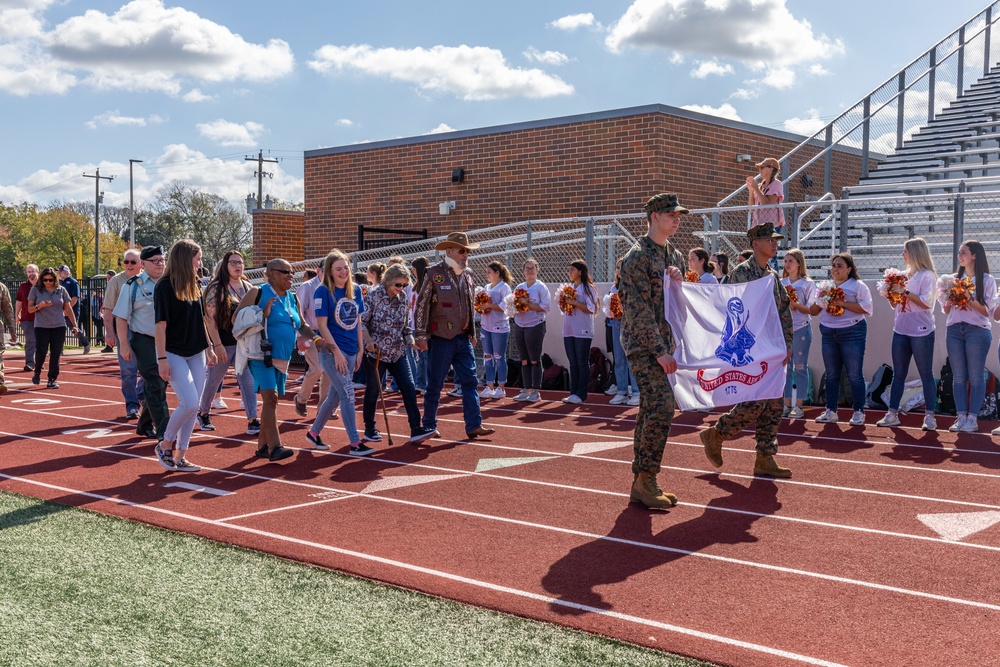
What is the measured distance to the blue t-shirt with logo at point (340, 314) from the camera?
31.3 feet

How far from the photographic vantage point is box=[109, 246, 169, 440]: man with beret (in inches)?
370

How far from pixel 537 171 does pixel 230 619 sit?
1901cm

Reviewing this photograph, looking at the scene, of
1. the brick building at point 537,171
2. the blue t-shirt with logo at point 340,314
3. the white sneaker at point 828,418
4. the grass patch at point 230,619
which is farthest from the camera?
the brick building at point 537,171

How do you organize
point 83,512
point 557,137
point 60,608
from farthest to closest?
1. point 557,137
2. point 83,512
3. point 60,608

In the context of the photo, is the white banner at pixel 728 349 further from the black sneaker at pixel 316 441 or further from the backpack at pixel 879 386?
the backpack at pixel 879 386

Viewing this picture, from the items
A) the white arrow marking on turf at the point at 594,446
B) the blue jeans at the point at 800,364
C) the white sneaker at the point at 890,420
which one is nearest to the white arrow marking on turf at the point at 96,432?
the white arrow marking on turf at the point at 594,446

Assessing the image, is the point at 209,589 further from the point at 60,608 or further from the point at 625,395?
the point at 625,395

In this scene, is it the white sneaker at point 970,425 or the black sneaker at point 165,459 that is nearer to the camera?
the black sneaker at point 165,459

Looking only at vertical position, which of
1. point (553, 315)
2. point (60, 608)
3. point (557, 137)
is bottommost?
point (60, 608)

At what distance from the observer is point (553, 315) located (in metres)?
17.9

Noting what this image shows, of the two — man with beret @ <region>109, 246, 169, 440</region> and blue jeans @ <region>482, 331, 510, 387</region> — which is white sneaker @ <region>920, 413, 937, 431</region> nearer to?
blue jeans @ <region>482, 331, 510, 387</region>

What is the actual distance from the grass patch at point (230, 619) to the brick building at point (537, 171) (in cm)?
1527

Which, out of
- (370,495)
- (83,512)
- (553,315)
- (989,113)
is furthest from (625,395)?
(989,113)

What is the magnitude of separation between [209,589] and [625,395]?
9.73 meters
